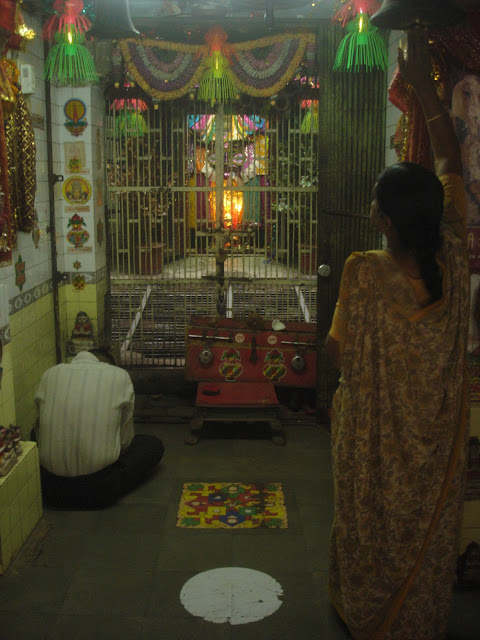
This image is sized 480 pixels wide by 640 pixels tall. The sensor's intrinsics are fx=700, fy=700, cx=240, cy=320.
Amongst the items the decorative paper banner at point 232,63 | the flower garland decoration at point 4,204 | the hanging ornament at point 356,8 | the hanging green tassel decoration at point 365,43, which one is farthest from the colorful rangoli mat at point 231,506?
the decorative paper banner at point 232,63

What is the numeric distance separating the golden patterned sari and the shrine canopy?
11.8 feet

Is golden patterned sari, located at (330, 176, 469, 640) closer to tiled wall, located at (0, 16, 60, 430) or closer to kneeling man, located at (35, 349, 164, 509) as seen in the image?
kneeling man, located at (35, 349, 164, 509)

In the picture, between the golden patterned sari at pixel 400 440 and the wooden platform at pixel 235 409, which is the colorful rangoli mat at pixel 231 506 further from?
the golden patterned sari at pixel 400 440

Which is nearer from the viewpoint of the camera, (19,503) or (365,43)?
(19,503)

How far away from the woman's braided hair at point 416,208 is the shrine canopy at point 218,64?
3829mm

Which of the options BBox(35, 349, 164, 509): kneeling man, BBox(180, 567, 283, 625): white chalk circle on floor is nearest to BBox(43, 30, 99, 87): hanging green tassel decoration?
BBox(35, 349, 164, 509): kneeling man

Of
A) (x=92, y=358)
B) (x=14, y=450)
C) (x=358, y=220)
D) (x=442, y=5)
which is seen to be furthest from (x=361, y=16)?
(x=14, y=450)

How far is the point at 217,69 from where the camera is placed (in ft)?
19.7

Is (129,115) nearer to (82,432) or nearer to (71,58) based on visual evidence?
(71,58)

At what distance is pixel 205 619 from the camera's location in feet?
10.8

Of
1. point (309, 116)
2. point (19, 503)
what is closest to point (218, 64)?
point (309, 116)

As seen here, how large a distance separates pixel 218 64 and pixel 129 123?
1063 mm

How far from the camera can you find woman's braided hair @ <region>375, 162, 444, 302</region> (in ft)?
8.37

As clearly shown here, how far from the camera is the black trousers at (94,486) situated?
4426 mm
